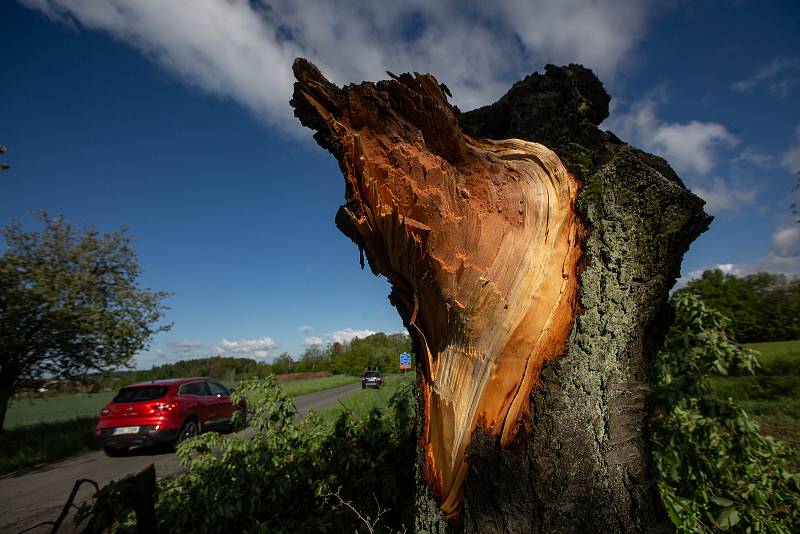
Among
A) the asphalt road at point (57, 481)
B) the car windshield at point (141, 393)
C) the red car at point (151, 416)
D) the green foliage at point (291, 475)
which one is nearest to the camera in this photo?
the green foliage at point (291, 475)

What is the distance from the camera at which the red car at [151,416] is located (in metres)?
7.50

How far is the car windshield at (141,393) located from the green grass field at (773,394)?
34.0 ft

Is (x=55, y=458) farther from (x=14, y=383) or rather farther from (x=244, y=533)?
(x=244, y=533)

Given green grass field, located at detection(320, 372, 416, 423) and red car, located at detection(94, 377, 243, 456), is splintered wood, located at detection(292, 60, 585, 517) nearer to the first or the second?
green grass field, located at detection(320, 372, 416, 423)

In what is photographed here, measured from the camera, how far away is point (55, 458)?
8672mm

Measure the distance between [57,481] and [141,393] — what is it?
1.91 m

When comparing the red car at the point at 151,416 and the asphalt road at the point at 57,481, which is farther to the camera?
the red car at the point at 151,416

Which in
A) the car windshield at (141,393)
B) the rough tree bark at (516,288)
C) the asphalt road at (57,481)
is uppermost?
the rough tree bark at (516,288)

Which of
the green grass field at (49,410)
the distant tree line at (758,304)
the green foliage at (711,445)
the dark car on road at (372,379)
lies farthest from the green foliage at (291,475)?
the dark car on road at (372,379)

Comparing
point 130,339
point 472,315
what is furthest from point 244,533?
point 130,339

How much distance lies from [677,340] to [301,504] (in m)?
3.23

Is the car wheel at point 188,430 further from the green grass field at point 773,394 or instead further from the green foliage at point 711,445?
the green grass field at point 773,394

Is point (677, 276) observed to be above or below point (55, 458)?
above

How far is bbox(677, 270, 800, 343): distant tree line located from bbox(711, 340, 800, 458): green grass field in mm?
7159
